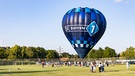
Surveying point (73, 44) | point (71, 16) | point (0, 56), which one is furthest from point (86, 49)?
point (0, 56)

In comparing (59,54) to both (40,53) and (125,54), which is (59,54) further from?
(125,54)

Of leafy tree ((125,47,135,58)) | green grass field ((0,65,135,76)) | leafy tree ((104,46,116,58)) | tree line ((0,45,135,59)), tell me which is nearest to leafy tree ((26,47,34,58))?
tree line ((0,45,135,59))

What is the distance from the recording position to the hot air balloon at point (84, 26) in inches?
1767

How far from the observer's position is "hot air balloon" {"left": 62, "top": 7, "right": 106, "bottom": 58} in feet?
147

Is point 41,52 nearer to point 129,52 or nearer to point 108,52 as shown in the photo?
point 108,52

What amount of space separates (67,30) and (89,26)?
322 centimetres

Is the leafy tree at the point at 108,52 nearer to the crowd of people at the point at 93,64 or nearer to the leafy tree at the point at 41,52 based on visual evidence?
the leafy tree at the point at 41,52

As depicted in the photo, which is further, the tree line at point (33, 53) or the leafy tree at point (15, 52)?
the tree line at point (33, 53)

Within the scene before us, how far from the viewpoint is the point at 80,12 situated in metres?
45.4

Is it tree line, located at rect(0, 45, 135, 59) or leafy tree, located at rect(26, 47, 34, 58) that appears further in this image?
leafy tree, located at rect(26, 47, 34, 58)

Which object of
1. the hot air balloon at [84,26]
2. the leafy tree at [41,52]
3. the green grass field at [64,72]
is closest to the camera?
the green grass field at [64,72]

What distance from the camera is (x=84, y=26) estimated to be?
45188mm

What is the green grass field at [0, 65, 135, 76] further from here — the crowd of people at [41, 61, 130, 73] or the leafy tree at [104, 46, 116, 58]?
the leafy tree at [104, 46, 116, 58]

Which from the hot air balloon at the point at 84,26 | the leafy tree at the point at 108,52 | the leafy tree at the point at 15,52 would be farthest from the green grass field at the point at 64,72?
the leafy tree at the point at 108,52
